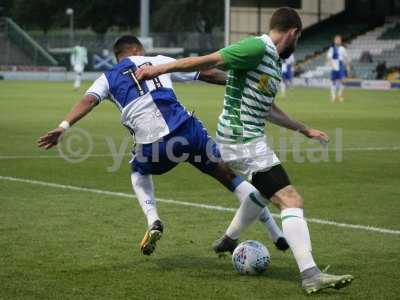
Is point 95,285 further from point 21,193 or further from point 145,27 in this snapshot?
point 145,27

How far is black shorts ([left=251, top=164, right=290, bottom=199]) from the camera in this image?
746 centimetres

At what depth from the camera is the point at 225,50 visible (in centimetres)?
711

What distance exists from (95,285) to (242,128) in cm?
161

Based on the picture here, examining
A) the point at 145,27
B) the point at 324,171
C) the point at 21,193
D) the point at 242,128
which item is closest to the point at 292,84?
the point at 145,27

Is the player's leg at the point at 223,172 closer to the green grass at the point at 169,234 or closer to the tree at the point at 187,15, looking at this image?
the green grass at the point at 169,234

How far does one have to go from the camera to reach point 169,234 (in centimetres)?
964

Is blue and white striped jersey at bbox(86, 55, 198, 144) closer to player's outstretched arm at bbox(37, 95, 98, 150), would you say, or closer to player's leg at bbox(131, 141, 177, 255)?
player's leg at bbox(131, 141, 177, 255)

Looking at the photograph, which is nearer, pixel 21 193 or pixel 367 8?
pixel 21 193

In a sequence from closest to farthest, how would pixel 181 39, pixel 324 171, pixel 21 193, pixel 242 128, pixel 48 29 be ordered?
pixel 242 128, pixel 21 193, pixel 324 171, pixel 181 39, pixel 48 29

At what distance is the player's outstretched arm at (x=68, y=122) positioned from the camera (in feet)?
25.4

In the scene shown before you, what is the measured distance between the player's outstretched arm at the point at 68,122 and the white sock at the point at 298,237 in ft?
6.12

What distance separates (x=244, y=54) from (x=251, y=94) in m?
0.47

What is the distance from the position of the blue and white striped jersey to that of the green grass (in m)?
1.10

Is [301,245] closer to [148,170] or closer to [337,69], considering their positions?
[148,170]
